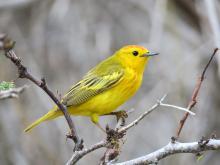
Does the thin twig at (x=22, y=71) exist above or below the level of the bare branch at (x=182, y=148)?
above

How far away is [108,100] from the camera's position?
165 inches

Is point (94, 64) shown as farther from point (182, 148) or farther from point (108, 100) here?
point (182, 148)

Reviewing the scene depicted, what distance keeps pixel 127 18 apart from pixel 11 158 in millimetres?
2485

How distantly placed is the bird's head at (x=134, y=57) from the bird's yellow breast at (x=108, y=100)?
0.82ft

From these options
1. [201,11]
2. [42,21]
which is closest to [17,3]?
[42,21]

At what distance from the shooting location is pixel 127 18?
686cm

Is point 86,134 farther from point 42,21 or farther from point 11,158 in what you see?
point 42,21

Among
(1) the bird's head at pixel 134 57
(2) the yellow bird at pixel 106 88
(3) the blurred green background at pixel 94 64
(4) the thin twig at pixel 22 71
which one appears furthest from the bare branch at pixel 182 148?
(3) the blurred green background at pixel 94 64

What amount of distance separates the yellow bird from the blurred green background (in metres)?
0.87

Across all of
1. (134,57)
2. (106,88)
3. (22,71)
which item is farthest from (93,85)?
(22,71)

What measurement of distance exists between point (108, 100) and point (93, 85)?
202mm

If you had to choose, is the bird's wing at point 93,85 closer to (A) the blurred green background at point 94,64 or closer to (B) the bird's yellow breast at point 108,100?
(B) the bird's yellow breast at point 108,100

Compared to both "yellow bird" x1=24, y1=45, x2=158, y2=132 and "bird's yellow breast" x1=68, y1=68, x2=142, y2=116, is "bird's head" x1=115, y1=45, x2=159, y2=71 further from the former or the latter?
"bird's yellow breast" x1=68, y1=68, x2=142, y2=116

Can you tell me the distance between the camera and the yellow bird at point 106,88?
4125mm
